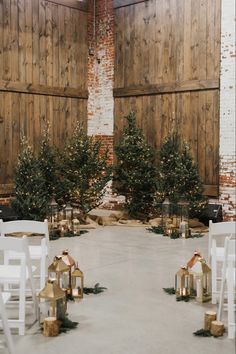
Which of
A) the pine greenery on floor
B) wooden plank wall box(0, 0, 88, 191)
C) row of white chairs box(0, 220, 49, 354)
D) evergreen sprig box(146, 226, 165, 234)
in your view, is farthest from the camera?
wooden plank wall box(0, 0, 88, 191)

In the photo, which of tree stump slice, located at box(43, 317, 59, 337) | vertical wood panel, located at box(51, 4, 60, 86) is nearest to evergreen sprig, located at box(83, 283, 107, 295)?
tree stump slice, located at box(43, 317, 59, 337)

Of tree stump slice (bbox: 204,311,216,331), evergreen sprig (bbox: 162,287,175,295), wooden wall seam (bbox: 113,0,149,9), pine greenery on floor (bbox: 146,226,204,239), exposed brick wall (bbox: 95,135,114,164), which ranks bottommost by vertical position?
evergreen sprig (bbox: 162,287,175,295)

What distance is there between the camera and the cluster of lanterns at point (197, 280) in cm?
522

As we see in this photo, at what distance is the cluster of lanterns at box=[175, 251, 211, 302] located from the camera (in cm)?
522

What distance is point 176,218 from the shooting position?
9766 mm

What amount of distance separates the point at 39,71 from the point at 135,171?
316cm

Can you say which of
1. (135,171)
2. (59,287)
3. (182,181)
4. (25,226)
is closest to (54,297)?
(59,287)

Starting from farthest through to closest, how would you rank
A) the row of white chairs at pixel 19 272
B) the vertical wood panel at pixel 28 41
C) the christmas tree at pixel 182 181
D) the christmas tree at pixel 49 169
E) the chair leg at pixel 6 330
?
the vertical wood panel at pixel 28 41
the christmas tree at pixel 49 169
the christmas tree at pixel 182 181
the row of white chairs at pixel 19 272
the chair leg at pixel 6 330

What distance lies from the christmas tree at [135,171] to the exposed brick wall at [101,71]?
1.74 meters

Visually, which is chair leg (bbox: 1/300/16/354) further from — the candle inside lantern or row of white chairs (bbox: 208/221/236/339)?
the candle inside lantern

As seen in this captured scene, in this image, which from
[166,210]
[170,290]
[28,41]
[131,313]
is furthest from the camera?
[28,41]

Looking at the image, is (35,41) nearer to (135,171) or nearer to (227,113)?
(135,171)

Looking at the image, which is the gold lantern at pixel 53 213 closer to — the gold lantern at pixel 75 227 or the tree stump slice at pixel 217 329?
the gold lantern at pixel 75 227

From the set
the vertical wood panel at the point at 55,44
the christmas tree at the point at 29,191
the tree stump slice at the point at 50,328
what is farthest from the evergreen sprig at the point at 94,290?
the vertical wood panel at the point at 55,44
